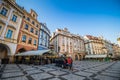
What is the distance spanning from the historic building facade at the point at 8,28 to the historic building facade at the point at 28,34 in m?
1.35

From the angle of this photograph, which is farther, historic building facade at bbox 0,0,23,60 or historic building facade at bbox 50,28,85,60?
historic building facade at bbox 50,28,85,60

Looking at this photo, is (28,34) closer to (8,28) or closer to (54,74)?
(8,28)

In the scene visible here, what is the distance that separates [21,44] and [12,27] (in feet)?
14.4

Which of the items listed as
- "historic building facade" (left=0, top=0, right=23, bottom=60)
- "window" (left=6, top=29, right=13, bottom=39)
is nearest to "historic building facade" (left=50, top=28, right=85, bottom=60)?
"historic building facade" (left=0, top=0, right=23, bottom=60)

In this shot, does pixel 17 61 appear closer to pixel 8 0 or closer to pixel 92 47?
pixel 8 0

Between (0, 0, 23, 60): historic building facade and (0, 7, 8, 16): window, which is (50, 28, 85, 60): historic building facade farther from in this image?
(0, 7, 8, 16): window

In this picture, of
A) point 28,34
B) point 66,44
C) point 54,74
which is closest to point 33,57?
point 28,34

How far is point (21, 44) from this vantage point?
17.0m

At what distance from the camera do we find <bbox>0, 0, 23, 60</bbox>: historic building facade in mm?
13705

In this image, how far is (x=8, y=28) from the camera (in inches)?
577

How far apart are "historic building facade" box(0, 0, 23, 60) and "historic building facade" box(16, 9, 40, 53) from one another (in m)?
1.35

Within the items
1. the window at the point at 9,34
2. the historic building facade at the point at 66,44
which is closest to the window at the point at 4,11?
the window at the point at 9,34

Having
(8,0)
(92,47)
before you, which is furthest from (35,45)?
(92,47)

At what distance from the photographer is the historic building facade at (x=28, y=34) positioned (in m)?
17.4
